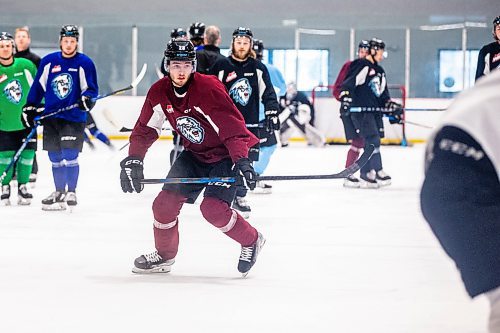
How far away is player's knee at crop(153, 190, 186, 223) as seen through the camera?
3205mm

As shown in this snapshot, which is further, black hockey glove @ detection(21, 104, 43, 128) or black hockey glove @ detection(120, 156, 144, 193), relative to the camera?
black hockey glove @ detection(21, 104, 43, 128)

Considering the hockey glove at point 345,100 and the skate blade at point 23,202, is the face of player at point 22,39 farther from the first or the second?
the hockey glove at point 345,100

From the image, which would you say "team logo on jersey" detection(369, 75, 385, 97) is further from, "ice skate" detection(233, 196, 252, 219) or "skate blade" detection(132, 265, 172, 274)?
"skate blade" detection(132, 265, 172, 274)

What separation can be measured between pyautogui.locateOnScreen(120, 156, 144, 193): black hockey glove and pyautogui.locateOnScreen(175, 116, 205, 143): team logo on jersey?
0.19m

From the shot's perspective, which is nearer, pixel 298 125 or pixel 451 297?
pixel 451 297

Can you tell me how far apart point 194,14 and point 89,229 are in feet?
29.6

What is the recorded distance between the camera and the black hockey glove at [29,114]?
504cm

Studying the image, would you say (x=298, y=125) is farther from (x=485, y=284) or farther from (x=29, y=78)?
(x=485, y=284)

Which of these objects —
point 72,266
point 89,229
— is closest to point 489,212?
point 72,266

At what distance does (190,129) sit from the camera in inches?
127

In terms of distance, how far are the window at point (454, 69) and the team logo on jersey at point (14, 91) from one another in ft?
26.9

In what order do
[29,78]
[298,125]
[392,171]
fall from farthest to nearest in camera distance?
[298,125] → [392,171] → [29,78]

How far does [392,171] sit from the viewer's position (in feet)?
27.7

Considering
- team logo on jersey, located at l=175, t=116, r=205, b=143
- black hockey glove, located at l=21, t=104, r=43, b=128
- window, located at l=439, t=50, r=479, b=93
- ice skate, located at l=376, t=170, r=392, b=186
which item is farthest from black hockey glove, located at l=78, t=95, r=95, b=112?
window, located at l=439, t=50, r=479, b=93
